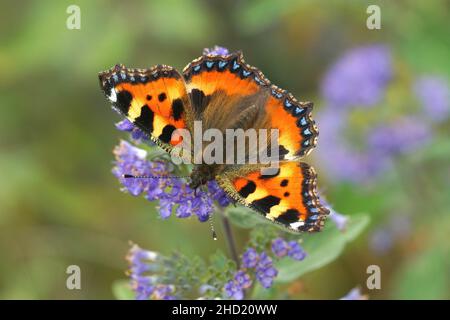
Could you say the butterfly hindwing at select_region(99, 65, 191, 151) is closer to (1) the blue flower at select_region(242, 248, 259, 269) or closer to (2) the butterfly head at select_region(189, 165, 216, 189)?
(2) the butterfly head at select_region(189, 165, 216, 189)

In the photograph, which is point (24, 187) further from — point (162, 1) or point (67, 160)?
point (162, 1)

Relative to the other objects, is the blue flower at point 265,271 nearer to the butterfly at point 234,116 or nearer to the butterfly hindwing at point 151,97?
the butterfly at point 234,116

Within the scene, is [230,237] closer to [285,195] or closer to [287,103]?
[285,195]

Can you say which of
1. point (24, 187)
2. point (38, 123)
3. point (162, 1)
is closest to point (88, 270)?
point (24, 187)

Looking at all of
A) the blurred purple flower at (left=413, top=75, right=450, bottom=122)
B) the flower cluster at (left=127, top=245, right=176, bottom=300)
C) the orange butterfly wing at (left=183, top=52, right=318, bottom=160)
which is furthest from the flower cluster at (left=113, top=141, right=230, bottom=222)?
the blurred purple flower at (left=413, top=75, right=450, bottom=122)

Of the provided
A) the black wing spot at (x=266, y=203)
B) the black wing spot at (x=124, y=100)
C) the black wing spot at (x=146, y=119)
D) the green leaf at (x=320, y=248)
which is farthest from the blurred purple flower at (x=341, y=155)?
the black wing spot at (x=124, y=100)
